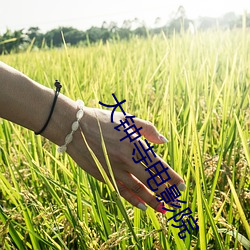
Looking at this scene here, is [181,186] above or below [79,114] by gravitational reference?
below

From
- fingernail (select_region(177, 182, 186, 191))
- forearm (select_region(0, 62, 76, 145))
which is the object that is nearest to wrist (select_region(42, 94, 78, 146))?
forearm (select_region(0, 62, 76, 145))

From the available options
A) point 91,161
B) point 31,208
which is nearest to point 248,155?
point 91,161

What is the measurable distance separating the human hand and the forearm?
0.11ft

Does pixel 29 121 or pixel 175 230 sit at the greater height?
pixel 29 121

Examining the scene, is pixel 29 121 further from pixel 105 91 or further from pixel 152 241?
pixel 105 91

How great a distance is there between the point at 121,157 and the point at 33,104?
0.66 feet

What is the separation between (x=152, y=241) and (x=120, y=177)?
14 cm

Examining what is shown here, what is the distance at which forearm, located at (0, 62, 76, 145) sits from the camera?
2.50ft

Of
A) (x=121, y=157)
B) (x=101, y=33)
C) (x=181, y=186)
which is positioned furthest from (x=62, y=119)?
(x=101, y=33)

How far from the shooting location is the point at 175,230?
0.63 metres

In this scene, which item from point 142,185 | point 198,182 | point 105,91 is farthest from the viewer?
point 105,91

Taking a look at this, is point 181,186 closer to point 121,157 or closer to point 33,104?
point 121,157

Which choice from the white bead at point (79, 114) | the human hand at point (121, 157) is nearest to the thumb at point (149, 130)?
the human hand at point (121, 157)

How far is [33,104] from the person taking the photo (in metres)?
0.77
